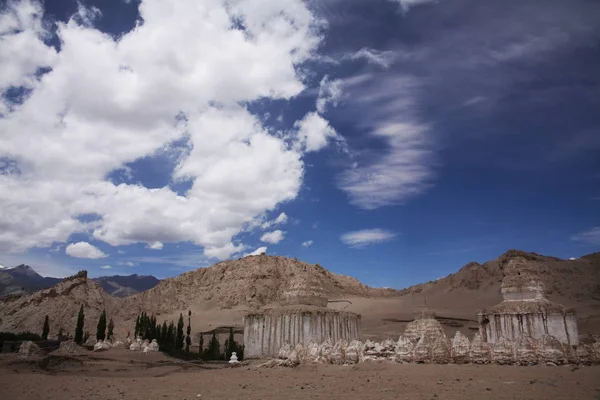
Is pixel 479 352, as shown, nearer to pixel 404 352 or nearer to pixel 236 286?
pixel 404 352

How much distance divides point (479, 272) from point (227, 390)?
3874 inches

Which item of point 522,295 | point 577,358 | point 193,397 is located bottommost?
point 193,397

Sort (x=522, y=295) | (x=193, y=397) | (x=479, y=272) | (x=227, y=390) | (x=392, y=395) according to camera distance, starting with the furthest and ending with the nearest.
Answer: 1. (x=479, y=272)
2. (x=522, y=295)
3. (x=227, y=390)
4. (x=193, y=397)
5. (x=392, y=395)

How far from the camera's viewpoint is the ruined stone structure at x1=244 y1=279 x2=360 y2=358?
2461 centimetres

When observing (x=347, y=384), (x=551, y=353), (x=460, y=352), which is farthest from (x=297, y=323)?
(x=551, y=353)

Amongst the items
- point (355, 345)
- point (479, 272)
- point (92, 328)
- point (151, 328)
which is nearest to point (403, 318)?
point (479, 272)

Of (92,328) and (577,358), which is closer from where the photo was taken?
(577,358)

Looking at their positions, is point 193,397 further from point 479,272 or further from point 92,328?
point 479,272

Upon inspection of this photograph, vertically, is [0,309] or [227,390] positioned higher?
[0,309]

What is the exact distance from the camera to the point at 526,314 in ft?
85.0

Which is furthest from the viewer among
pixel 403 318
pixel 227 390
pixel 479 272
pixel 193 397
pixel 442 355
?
pixel 479 272

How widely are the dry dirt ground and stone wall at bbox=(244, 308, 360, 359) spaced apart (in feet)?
18.0

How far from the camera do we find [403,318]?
86062mm

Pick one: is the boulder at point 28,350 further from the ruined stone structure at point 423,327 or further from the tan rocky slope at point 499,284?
the tan rocky slope at point 499,284
